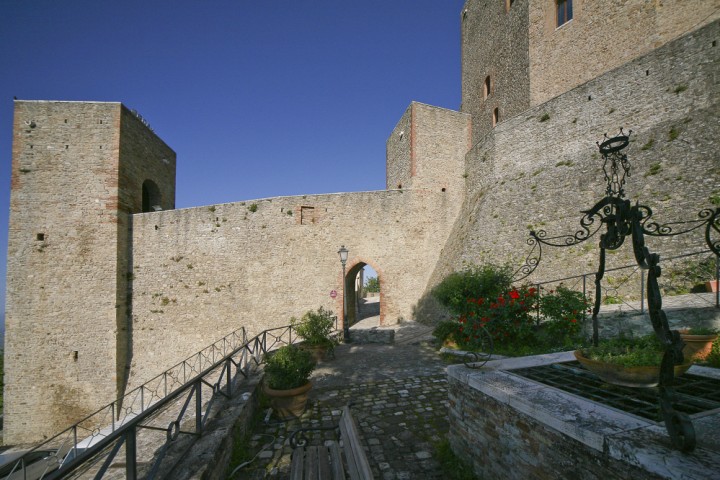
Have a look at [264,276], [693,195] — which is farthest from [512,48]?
[264,276]

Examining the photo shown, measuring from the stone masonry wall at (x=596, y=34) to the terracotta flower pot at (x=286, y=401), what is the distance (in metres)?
15.8

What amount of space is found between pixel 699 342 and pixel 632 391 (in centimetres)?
317

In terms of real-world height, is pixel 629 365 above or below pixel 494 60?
below

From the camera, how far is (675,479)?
4.97 feet

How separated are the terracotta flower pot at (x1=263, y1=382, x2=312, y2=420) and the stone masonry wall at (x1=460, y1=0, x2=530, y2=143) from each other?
1574 centimetres

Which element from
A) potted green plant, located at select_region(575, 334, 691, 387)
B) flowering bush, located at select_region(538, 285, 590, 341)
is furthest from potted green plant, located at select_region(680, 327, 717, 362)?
potted green plant, located at select_region(575, 334, 691, 387)

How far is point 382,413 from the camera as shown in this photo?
462 cm

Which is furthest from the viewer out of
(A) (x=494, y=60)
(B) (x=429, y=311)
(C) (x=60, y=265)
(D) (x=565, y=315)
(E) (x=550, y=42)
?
(A) (x=494, y=60)

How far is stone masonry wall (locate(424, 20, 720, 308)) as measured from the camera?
7570 millimetres

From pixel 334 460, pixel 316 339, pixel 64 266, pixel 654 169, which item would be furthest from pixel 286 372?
pixel 64 266

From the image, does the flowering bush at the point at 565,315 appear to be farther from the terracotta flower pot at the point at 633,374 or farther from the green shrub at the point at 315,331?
the green shrub at the point at 315,331

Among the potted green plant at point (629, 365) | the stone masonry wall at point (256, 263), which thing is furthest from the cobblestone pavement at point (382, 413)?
the stone masonry wall at point (256, 263)

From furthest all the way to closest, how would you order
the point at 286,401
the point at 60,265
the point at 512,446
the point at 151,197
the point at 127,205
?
the point at 151,197
the point at 127,205
the point at 60,265
the point at 286,401
the point at 512,446

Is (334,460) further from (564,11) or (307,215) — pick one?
(564,11)
